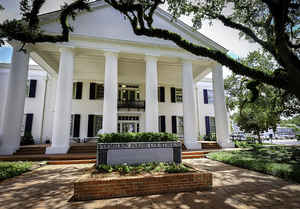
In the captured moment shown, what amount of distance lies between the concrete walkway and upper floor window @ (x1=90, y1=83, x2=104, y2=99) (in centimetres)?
972

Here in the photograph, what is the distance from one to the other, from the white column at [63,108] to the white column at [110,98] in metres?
2.03

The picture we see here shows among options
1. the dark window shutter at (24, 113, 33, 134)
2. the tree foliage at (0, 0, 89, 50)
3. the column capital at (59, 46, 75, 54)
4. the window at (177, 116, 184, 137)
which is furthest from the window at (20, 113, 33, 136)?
the window at (177, 116, 184, 137)

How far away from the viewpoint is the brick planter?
→ 3.10 m

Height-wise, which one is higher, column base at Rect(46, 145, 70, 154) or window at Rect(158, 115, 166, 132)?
window at Rect(158, 115, 166, 132)

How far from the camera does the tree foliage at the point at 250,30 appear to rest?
3.59 metres

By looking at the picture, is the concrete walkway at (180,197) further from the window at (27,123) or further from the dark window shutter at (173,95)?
the dark window shutter at (173,95)

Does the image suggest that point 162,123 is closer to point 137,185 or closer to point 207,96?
point 207,96

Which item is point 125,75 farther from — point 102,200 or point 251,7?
point 102,200

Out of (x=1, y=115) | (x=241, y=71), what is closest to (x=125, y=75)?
(x=1, y=115)

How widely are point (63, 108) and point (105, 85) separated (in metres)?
2.63

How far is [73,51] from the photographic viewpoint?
9164 millimetres

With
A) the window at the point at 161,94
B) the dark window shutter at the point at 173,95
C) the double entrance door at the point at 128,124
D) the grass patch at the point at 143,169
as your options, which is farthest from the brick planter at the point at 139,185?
the dark window shutter at the point at 173,95

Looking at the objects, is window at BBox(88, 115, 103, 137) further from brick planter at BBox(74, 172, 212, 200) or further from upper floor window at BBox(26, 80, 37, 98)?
brick planter at BBox(74, 172, 212, 200)

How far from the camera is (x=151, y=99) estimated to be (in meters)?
9.51
